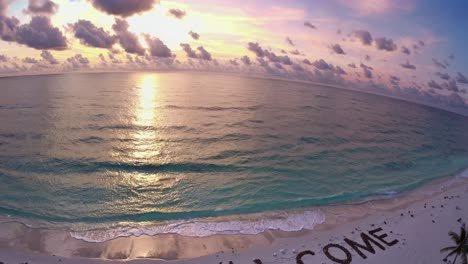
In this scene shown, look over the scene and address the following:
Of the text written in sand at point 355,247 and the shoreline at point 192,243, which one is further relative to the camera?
the text written in sand at point 355,247

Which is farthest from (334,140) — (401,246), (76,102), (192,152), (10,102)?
(10,102)

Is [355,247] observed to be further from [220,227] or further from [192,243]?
[192,243]

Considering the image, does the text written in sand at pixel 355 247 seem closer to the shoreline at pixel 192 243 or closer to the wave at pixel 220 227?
the shoreline at pixel 192 243

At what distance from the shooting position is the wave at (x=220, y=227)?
28812 millimetres

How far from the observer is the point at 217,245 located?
2720 centimetres

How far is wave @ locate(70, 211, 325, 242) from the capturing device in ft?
94.5

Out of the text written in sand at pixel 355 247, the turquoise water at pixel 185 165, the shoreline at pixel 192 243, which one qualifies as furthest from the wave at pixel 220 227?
the text written in sand at pixel 355 247

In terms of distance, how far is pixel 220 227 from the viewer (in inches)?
1202

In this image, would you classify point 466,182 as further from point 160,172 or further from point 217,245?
point 160,172

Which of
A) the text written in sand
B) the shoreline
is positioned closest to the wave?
the shoreline

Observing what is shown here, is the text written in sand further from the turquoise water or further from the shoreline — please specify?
the turquoise water

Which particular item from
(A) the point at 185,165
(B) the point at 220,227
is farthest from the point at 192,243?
(A) the point at 185,165

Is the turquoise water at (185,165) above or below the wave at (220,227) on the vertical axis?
above

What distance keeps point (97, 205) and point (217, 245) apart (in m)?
18.0
